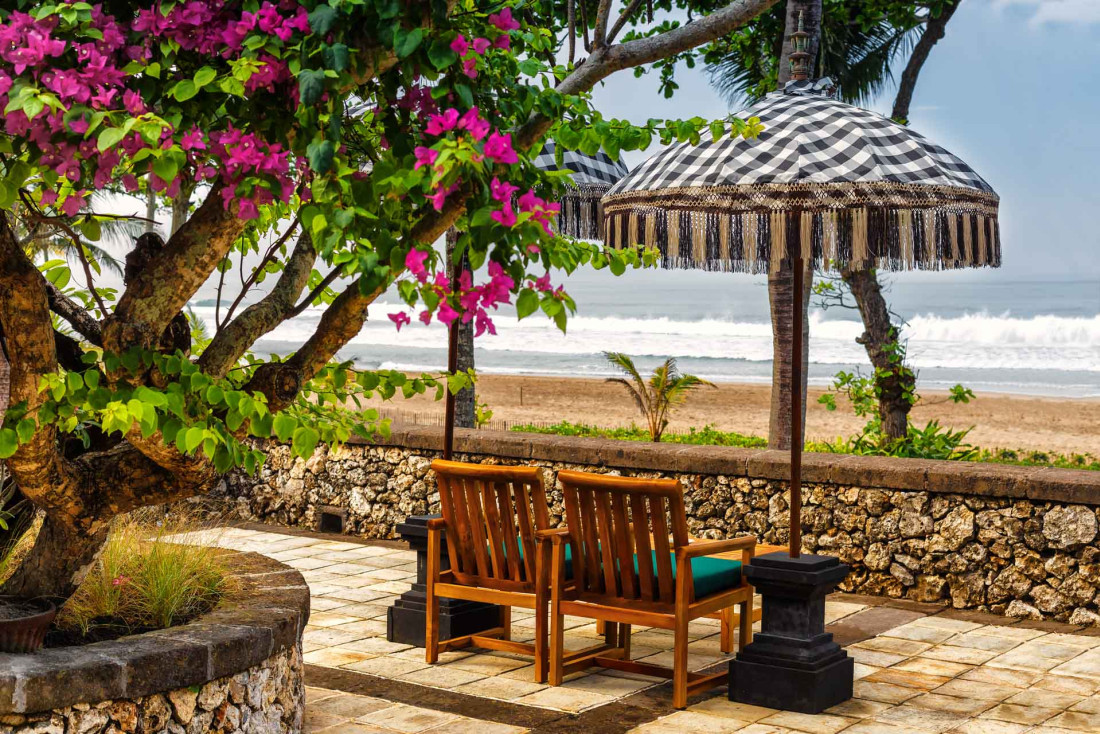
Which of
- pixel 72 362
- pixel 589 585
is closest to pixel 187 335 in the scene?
pixel 72 362

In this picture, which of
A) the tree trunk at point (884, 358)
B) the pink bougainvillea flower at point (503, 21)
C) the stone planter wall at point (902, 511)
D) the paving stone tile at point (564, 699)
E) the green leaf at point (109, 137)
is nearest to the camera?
the green leaf at point (109, 137)

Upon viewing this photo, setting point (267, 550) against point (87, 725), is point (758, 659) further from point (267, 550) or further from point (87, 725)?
point (267, 550)

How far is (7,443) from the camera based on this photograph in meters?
3.10

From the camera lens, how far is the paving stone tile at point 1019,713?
4.45 metres

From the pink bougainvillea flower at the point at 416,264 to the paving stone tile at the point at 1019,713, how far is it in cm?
319

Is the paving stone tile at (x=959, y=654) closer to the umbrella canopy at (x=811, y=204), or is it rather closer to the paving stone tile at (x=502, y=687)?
the umbrella canopy at (x=811, y=204)

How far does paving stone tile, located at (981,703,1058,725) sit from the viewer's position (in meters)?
4.45

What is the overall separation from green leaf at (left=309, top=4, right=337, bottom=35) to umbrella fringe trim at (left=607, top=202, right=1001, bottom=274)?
257 cm

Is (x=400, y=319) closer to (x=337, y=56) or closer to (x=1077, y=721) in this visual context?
(x=337, y=56)

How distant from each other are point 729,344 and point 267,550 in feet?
117

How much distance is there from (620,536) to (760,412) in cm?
2383

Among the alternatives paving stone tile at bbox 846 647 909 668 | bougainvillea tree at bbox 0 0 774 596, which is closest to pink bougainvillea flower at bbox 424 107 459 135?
bougainvillea tree at bbox 0 0 774 596

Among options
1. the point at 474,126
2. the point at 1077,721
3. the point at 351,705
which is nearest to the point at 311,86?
the point at 474,126

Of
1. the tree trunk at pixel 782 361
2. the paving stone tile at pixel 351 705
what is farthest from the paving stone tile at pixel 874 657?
the tree trunk at pixel 782 361
